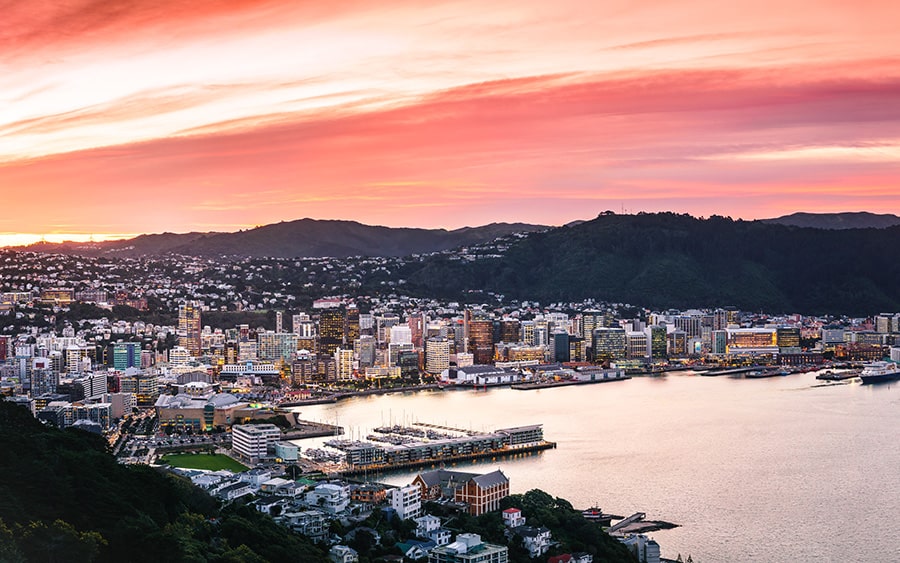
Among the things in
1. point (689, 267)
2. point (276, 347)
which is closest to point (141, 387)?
point (276, 347)

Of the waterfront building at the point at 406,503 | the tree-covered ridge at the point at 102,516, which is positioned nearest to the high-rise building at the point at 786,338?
the waterfront building at the point at 406,503

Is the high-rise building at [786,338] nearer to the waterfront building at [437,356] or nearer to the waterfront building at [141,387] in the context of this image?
the waterfront building at [437,356]

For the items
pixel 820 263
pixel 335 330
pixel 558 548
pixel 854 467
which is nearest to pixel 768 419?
pixel 854 467

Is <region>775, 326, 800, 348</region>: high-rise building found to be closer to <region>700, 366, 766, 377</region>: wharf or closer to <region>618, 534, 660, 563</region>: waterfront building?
<region>700, 366, 766, 377</region>: wharf

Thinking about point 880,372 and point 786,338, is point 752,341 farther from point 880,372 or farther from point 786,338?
point 880,372

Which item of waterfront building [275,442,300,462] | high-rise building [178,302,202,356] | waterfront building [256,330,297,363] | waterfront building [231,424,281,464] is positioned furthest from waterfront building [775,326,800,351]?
waterfront building [275,442,300,462]

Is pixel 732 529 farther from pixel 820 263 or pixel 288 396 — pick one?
pixel 820 263
